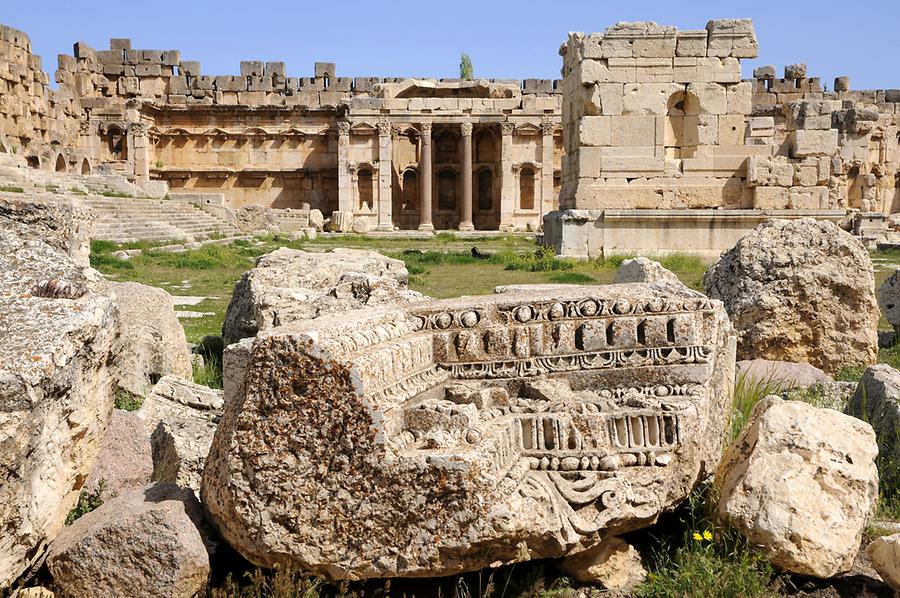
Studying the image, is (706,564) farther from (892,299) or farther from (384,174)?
(384,174)

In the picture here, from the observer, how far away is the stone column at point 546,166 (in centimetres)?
3072

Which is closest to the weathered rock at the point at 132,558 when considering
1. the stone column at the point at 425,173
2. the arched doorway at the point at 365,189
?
the stone column at the point at 425,173

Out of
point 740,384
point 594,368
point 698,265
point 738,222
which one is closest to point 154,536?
point 594,368

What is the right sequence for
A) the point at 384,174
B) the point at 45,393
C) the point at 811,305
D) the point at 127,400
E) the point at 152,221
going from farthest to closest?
1. the point at 384,174
2. the point at 152,221
3. the point at 811,305
4. the point at 127,400
5. the point at 45,393

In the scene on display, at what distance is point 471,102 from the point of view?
30344mm

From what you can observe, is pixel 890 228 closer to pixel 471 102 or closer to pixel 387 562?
pixel 471 102

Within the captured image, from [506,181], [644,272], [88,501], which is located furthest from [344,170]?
[88,501]

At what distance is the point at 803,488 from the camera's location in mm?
2758

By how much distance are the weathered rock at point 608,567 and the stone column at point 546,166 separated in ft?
93.1

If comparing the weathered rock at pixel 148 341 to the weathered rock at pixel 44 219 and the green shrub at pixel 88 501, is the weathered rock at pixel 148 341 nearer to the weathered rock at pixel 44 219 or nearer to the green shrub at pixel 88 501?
the weathered rock at pixel 44 219

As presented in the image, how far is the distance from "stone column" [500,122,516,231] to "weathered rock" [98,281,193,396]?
25390 mm

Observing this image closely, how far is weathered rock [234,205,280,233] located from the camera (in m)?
25.7

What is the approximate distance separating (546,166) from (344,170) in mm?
7977

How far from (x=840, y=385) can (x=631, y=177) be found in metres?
9.10
